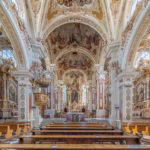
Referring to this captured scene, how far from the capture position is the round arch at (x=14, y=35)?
7761 mm

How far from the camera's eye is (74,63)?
26.6 metres

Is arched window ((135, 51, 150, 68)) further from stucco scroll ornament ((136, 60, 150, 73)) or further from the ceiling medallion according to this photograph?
the ceiling medallion

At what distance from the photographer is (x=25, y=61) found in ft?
33.8

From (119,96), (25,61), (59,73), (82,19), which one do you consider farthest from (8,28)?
(59,73)

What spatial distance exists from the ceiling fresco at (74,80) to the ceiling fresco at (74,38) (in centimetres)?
979

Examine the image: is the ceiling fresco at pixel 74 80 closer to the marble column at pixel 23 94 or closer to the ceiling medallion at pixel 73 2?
the ceiling medallion at pixel 73 2

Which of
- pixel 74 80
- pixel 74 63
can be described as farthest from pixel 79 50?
pixel 74 80

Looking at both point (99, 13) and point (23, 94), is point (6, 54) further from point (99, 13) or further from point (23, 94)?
point (99, 13)

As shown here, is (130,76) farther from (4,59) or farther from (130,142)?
(4,59)

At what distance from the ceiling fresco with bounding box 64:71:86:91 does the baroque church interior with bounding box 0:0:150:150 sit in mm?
9498

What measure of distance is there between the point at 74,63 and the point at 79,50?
19.4ft

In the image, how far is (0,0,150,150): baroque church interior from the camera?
6.32 metres

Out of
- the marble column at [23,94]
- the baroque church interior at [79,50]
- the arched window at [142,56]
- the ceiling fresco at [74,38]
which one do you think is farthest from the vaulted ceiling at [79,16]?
the arched window at [142,56]

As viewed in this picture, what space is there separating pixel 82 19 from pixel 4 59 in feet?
27.3
